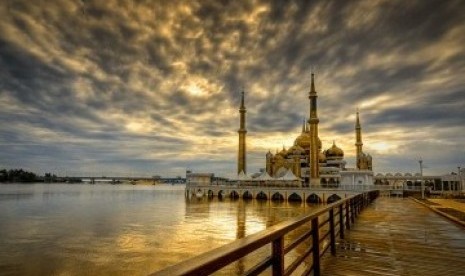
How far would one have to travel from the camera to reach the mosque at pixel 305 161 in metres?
78.1

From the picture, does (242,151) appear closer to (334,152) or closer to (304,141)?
(304,141)

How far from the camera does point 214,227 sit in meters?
35.6

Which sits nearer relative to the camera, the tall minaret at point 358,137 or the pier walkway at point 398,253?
the pier walkway at point 398,253

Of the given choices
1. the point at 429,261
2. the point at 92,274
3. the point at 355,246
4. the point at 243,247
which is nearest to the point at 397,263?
the point at 429,261

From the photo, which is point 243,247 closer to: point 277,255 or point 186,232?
point 277,255

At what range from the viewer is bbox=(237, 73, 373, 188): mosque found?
7806cm

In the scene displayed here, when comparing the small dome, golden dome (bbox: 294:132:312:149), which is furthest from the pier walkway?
the small dome

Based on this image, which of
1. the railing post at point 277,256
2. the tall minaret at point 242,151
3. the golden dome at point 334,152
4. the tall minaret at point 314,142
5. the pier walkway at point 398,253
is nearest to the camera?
the railing post at point 277,256

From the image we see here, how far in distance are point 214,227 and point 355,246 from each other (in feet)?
90.1

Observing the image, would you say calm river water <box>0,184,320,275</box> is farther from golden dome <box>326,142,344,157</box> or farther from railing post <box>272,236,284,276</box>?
golden dome <box>326,142,344,157</box>

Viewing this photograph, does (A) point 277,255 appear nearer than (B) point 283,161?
Yes

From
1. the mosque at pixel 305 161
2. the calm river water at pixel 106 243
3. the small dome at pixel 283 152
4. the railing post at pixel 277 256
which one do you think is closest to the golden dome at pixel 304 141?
the mosque at pixel 305 161

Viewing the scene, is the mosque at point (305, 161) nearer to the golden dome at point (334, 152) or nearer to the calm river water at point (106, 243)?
the golden dome at point (334, 152)

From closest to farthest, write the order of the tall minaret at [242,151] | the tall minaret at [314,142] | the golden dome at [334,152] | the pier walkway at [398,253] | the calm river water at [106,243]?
the pier walkway at [398,253], the calm river water at [106,243], the tall minaret at [314,142], the tall minaret at [242,151], the golden dome at [334,152]
